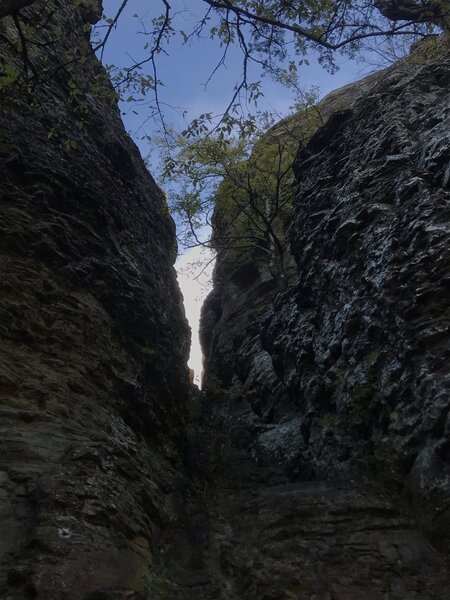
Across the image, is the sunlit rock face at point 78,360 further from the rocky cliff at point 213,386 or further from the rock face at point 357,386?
the rock face at point 357,386

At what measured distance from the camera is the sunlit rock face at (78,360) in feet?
16.5

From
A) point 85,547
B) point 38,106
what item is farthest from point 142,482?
point 38,106

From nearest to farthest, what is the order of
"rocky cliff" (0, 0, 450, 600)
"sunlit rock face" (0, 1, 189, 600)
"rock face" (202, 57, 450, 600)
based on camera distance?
1. "sunlit rock face" (0, 1, 189, 600)
2. "rocky cliff" (0, 0, 450, 600)
3. "rock face" (202, 57, 450, 600)

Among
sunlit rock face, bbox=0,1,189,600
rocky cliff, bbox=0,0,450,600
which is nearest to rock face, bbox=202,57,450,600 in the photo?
rocky cliff, bbox=0,0,450,600

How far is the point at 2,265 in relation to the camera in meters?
7.66

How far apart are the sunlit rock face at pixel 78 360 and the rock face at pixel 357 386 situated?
1.58 m

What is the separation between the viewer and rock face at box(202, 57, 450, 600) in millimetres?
6215

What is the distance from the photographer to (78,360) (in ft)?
25.2

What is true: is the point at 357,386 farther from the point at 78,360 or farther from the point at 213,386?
the point at 213,386

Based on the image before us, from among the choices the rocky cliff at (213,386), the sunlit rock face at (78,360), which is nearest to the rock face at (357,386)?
the rocky cliff at (213,386)

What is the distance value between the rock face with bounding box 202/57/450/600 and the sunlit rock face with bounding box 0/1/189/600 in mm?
1576

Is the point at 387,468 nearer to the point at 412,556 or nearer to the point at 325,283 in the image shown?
the point at 412,556

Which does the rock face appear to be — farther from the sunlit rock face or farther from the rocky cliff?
the sunlit rock face

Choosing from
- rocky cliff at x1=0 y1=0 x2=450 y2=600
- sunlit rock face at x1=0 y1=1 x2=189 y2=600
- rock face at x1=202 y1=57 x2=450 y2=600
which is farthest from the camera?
rock face at x1=202 y1=57 x2=450 y2=600
